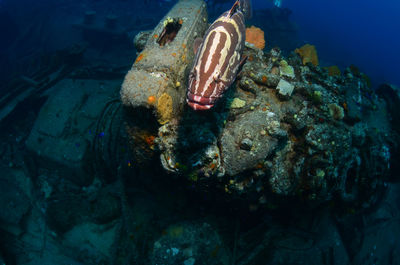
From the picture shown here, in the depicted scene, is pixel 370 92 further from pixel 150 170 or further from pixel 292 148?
pixel 150 170

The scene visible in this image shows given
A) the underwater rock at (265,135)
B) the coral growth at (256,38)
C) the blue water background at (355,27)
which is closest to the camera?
the underwater rock at (265,135)

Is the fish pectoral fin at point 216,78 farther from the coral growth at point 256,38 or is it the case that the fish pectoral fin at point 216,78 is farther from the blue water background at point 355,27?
the blue water background at point 355,27

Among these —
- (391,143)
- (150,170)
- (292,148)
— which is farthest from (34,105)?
(391,143)

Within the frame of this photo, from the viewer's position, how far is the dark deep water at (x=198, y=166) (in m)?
3.06

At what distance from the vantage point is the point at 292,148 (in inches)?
138

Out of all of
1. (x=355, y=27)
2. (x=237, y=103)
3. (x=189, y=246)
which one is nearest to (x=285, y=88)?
(x=237, y=103)

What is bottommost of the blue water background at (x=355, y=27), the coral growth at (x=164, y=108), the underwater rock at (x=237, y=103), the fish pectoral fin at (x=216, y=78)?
the coral growth at (x=164, y=108)

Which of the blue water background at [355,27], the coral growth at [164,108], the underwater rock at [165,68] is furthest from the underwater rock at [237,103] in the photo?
the blue water background at [355,27]

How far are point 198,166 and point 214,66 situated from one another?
1422 mm

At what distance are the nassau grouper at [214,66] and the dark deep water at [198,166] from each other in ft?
2.41

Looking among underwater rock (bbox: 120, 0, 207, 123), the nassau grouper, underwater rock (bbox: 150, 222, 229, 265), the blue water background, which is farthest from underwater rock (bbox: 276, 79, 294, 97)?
the blue water background

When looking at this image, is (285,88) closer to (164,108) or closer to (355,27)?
(164,108)

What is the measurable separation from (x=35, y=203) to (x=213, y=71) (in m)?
6.96

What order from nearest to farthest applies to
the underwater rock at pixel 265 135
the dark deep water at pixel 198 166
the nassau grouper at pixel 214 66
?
the nassau grouper at pixel 214 66 < the underwater rock at pixel 265 135 < the dark deep water at pixel 198 166
